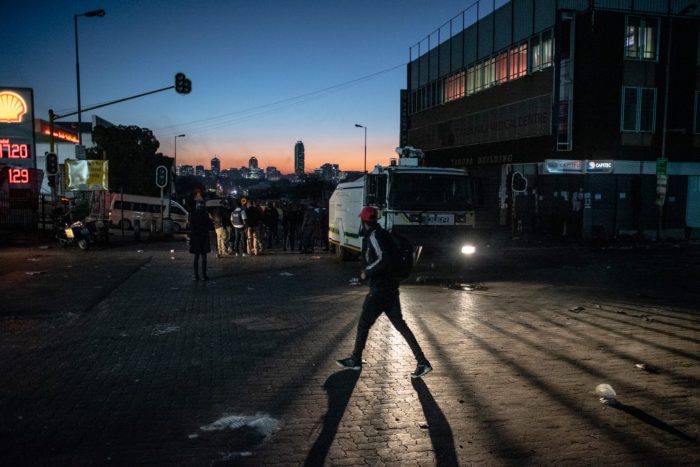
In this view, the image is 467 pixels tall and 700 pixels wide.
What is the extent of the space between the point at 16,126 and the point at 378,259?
1073 inches

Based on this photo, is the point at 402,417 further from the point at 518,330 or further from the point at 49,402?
the point at 518,330

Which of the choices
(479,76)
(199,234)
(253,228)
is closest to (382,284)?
(199,234)

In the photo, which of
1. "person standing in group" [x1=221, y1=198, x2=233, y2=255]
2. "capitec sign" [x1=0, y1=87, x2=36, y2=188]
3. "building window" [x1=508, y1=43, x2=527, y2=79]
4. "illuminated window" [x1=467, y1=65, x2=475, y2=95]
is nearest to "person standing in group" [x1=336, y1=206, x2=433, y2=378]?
"person standing in group" [x1=221, y1=198, x2=233, y2=255]

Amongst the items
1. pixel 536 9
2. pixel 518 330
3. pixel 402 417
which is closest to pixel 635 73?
pixel 536 9

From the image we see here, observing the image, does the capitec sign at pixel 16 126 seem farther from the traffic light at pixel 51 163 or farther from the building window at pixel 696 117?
the building window at pixel 696 117

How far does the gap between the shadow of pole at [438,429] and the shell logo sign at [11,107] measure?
27.9 metres

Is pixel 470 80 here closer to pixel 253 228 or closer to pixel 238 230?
pixel 253 228

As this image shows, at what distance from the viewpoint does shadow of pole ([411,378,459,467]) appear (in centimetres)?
403

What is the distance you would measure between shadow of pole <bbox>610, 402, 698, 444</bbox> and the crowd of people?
1360cm

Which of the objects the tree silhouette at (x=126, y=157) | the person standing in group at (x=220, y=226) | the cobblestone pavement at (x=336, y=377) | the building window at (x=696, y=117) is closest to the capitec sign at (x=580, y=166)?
the building window at (x=696, y=117)

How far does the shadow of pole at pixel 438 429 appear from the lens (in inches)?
159

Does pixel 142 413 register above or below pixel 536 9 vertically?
below

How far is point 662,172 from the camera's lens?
23.4 m

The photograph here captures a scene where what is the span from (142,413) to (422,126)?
143 feet
